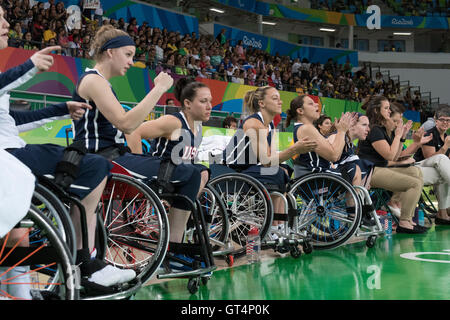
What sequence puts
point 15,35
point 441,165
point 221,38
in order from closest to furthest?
point 441,165 → point 15,35 → point 221,38

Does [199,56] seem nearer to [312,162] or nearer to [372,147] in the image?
[372,147]

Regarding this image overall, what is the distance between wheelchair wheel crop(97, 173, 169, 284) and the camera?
2.65 meters

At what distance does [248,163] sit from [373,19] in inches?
981

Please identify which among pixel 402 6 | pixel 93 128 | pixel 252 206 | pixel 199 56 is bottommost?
pixel 252 206

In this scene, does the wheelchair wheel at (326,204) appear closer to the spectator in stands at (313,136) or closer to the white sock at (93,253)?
the spectator in stands at (313,136)

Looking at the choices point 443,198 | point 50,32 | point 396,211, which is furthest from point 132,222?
point 50,32

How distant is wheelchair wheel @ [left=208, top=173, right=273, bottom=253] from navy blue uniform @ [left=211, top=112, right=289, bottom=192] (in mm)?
171

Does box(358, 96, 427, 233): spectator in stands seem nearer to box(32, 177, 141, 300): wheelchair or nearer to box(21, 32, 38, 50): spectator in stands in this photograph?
box(32, 177, 141, 300): wheelchair

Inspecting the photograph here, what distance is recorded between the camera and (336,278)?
343 centimetres

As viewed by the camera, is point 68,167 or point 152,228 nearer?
point 68,167

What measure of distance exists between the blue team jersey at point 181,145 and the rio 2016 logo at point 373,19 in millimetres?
25380

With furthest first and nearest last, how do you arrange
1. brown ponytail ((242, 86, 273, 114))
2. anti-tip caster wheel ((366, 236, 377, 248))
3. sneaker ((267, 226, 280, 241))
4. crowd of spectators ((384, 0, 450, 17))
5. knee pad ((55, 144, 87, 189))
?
crowd of spectators ((384, 0, 450, 17)), anti-tip caster wheel ((366, 236, 377, 248)), brown ponytail ((242, 86, 273, 114)), sneaker ((267, 226, 280, 241)), knee pad ((55, 144, 87, 189))

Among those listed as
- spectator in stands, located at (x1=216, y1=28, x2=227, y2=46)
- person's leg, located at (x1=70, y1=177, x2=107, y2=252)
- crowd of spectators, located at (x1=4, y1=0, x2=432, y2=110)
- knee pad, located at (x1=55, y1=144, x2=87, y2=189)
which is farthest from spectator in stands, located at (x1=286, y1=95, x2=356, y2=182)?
spectator in stands, located at (x1=216, y1=28, x2=227, y2=46)

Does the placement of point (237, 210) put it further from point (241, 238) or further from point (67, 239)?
point (67, 239)
